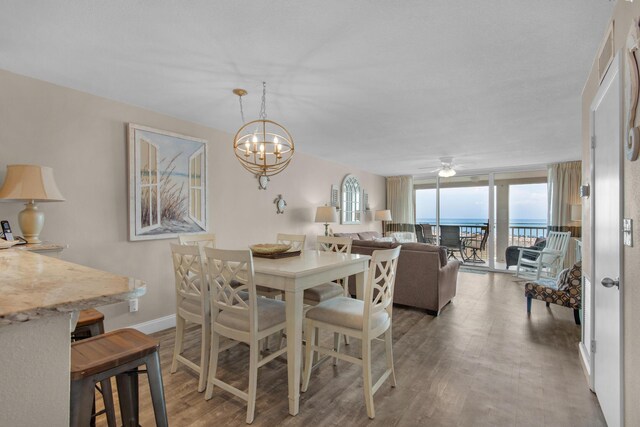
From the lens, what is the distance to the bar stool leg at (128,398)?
4.23 ft

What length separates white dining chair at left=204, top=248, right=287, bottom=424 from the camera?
1.91 m

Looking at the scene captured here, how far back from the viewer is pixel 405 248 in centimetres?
405

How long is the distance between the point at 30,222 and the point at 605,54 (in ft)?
12.5

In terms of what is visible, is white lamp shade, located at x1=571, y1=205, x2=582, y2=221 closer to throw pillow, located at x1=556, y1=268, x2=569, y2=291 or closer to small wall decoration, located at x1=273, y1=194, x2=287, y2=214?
throw pillow, located at x1=556, y1=268, x2=569, y2=291

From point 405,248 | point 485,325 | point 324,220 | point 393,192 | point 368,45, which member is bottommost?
point 485,325

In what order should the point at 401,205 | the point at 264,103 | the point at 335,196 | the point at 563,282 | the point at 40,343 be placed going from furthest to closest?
the point at 401,205, the point at 335,196, the point at 563,282, the point at 264,103, the point at 40,343

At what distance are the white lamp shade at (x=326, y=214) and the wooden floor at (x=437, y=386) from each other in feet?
7.49

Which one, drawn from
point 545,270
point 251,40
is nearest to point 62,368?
point 251,40

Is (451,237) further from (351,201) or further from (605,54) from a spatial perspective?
(605,54)

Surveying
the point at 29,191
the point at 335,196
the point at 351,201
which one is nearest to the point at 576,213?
the point at 351,201

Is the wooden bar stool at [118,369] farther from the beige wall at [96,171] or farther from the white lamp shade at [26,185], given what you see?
the beige wall at [96,171]

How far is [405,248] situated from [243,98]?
8.59ft

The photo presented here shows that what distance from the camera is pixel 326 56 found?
2109mm

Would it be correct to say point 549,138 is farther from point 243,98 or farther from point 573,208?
point 243,98
